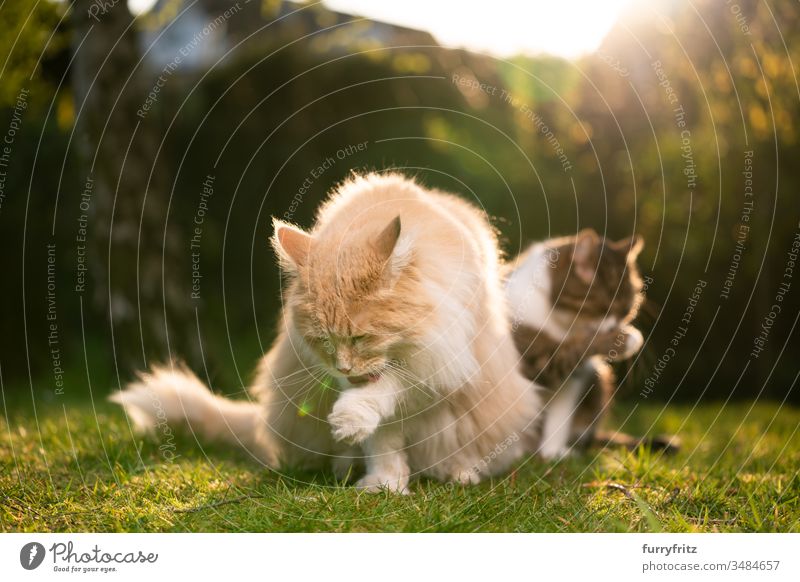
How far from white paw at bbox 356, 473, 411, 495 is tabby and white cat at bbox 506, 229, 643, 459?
1.24m

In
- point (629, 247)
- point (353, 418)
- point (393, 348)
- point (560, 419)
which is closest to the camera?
point (353, 418)

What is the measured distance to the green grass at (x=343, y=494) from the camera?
2.93 m

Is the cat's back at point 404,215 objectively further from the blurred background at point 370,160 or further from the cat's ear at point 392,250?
the blurred background at point 370,160

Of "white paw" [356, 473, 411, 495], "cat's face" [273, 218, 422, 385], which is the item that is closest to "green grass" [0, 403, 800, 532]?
"white paw" [356, 473, 411, 495]

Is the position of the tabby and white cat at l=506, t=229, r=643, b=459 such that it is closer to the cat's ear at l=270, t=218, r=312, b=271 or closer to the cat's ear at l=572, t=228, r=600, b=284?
the cat's ear at l=572, t=228, r=600, b=284

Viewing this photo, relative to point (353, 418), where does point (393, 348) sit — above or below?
above

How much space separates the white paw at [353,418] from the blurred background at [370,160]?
10.8 ft

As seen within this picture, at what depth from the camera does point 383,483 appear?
324cm

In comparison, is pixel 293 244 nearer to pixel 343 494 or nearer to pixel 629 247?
pixel 343 494

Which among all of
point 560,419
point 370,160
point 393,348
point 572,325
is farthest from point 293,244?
point 370,160

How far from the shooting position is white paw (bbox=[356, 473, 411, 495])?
3.16 m

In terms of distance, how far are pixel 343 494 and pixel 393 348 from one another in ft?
2.21
